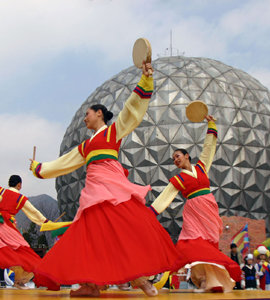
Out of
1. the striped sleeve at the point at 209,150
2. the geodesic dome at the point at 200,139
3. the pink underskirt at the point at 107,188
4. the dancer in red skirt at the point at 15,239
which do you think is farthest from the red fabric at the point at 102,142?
the geodesic dome at the point at 200,139

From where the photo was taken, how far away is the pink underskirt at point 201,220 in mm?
6449

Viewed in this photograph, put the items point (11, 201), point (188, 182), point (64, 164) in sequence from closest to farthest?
point (64, 164)
point (188, 182)
point (11, 201)

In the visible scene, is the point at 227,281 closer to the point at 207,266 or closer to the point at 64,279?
the point at 207,266

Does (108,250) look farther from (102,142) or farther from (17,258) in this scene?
(17,258)

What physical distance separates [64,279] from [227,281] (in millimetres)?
2979

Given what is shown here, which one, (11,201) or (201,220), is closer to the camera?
(201,220)

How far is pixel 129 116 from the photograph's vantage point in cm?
471

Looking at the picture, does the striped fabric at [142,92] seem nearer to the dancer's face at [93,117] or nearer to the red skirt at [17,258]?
the dancer's face at [93,117]

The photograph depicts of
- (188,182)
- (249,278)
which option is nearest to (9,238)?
(188,182)

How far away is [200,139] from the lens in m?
21.0

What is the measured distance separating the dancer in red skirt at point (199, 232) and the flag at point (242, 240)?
1202 cm

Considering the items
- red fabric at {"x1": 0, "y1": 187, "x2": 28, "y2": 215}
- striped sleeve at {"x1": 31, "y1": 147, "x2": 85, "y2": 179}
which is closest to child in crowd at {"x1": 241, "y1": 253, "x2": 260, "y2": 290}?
red fabric at {"x1": 0, "y1": 187, "x2": 28, "y2": 215}

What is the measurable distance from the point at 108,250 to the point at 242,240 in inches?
602

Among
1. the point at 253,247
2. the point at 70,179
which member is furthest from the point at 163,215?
the point at 70,179
